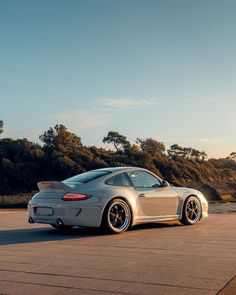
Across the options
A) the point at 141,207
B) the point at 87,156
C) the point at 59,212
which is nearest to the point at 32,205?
the point at 59,212

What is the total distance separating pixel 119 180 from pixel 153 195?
30.8 inches

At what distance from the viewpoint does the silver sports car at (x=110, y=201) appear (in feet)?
29.7

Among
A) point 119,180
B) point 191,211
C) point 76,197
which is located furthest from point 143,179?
point 76,197

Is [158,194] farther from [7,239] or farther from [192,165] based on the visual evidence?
[192,165]

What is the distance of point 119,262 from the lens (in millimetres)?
6184

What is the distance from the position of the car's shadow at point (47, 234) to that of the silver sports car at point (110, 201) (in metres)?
0.19

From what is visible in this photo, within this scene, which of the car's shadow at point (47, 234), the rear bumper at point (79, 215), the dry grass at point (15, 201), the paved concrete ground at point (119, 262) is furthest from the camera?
the dry grass at point (15, 201)

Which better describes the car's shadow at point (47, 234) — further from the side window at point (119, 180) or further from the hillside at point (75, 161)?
the hillside at point (75, 161)

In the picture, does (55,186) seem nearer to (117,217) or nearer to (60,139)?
→ (117,217)

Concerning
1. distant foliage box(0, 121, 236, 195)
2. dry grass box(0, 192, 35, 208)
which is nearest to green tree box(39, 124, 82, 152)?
distant foliage box(0, 121, 236, 195)

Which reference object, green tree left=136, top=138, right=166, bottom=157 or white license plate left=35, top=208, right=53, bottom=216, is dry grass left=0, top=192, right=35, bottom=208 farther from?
green tree left=136, top=138, right=166, bottom=157

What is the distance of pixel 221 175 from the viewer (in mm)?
59656

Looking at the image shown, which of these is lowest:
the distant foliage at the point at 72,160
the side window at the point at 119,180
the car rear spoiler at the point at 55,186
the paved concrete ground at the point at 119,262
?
the paved concrete ground at the point at 119,262

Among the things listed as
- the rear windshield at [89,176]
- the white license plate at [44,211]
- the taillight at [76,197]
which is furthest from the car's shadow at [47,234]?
the rear windshield at [89,176]
